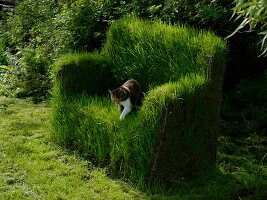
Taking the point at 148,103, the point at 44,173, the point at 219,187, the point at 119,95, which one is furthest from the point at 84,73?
the point at 219,187

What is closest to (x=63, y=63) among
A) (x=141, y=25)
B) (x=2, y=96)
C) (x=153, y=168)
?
(x=141, y=25)

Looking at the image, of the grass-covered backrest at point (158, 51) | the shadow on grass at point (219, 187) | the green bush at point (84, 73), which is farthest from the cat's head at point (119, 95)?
the shadow on grass at point (219, 187)

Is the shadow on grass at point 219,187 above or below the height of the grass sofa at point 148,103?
below

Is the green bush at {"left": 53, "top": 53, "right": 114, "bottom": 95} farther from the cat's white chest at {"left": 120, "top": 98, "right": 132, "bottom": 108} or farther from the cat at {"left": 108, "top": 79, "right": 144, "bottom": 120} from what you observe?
the cat's white chest at {"left": 120, "top": 98, "right": 132, "bottom": 108}

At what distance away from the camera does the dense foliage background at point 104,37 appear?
5.01 metres

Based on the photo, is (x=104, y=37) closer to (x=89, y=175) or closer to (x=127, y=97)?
(x=127, y=97)

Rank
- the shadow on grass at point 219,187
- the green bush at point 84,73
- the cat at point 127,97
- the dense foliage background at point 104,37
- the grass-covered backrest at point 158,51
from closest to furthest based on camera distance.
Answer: the shadow on grass at point 219,187, the grass-covered backrest at point 158,51, the cat at point 127,97, the green bush at point 84,73, the dense foliage background at point 104,37

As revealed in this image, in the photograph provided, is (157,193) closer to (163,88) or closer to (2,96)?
(163,88)

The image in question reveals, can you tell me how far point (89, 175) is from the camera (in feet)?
11.8

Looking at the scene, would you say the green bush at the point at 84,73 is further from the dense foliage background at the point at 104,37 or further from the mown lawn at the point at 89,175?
the dense foliage background at the point at 104,37

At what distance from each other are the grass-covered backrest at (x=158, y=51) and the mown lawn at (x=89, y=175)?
38.5 inches

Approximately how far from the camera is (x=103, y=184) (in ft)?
11.1

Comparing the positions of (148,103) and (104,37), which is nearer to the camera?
(148,103)

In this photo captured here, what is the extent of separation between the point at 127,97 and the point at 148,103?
56 centimetres
